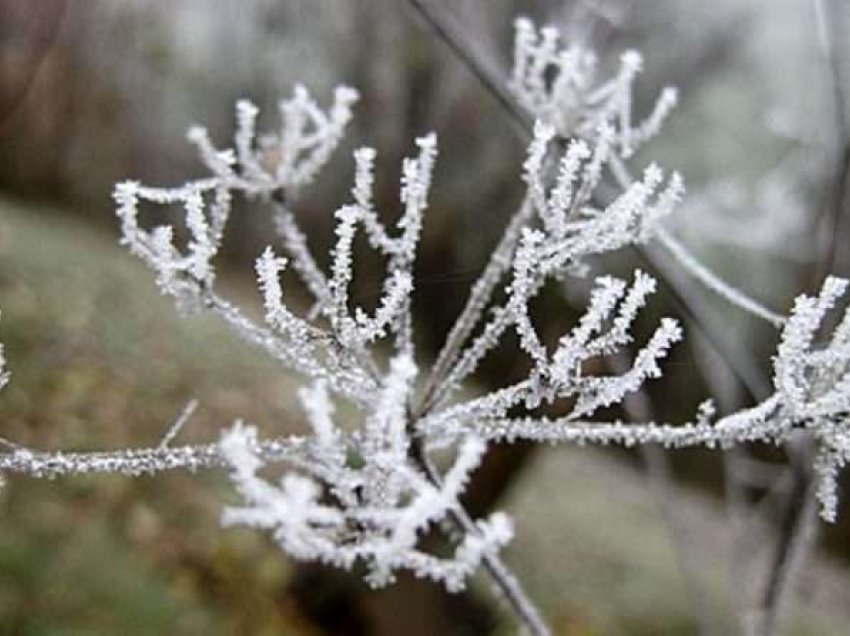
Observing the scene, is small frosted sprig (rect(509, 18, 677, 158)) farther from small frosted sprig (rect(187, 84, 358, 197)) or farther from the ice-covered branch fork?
the ice-covered branch fork

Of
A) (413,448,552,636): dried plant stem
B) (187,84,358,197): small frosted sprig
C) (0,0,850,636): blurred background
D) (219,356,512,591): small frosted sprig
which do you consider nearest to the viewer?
(219,356,512,591): small frosted sprig

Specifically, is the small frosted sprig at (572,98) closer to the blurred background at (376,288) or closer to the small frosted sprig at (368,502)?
the blurred background at (376,288)

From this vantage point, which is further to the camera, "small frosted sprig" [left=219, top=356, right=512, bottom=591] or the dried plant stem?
the dried plant stem

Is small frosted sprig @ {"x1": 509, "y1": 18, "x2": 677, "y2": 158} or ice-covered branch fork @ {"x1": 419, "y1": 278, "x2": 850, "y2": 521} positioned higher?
small frosted sprig @ {"x1": 509, "y1": 18, "x2": 677, "y2": 158}

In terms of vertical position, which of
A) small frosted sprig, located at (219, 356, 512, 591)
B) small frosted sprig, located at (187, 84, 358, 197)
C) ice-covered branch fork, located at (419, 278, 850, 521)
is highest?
small frosted sprig, located at (187, 84, 358, 197)

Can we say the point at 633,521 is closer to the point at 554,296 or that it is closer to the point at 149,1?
the point at 554,296

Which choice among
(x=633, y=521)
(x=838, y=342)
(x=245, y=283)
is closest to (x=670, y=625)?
(x=633, y=521)

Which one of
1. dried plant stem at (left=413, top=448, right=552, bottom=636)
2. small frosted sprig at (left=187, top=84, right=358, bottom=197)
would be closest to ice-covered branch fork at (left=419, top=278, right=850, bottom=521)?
dried plant stem at (left=413, top=448, right=552, bottom=636)

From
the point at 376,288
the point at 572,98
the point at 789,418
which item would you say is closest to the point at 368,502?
the point at 789,418

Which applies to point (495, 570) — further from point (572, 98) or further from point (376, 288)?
point (572, 98)

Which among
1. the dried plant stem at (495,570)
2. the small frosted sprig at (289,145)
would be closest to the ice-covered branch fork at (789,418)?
the dried plant stem at (495,570)
